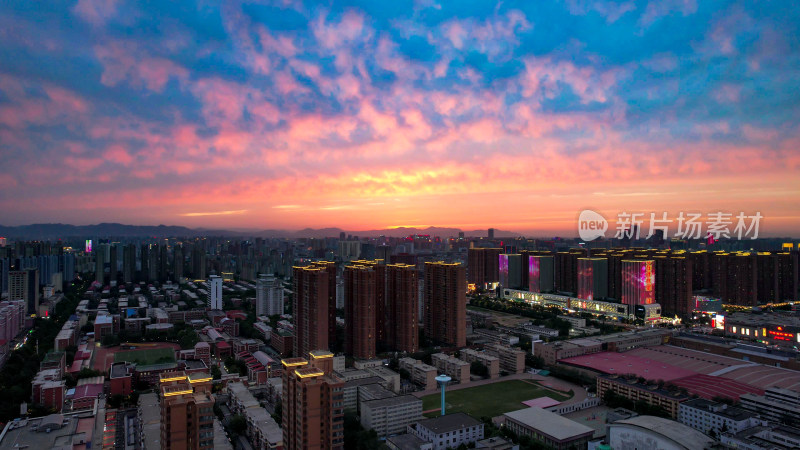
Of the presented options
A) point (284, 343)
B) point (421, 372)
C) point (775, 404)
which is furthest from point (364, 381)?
point (775, 404)

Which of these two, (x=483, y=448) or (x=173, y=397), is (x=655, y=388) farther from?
(x=173, y=397)

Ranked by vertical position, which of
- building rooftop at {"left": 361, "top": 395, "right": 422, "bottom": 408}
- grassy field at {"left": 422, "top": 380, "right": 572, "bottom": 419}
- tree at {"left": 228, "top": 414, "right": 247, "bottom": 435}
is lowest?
grassy field at {"left": 422, "top": 380, "right": 572, "bottom": 419}

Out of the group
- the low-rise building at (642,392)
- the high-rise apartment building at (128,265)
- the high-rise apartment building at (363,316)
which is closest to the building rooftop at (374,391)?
the high-rise apartment building at (363,316)

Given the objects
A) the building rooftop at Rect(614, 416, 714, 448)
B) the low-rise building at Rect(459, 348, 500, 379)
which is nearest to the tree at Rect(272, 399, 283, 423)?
the low-rise building at Rect(459, 348, 500, 379)

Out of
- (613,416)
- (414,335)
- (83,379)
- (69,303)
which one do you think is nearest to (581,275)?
(414,335)

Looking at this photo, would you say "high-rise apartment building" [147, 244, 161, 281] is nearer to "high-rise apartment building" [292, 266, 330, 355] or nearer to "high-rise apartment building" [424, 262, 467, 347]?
"high-rise apartment building" [292, 266, 330, 355]
